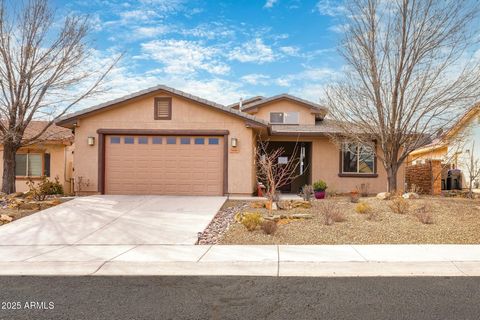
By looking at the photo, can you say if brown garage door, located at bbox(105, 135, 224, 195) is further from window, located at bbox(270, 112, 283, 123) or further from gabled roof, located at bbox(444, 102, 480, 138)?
gabled roof, located at bbox(444, 102, 480, 138)

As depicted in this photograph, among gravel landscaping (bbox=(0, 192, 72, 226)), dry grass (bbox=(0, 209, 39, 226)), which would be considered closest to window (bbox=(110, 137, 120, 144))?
gravel landscaping (bbox=(0, 192, 72, 226))

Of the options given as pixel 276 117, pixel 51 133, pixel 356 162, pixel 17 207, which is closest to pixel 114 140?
pixel 17 207

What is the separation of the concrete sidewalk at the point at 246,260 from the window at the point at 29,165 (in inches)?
514

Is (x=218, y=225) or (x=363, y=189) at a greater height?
(x=363, y=189)

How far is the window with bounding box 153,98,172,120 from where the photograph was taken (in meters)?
14.5

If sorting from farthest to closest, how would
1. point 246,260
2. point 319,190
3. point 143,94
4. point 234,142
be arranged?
point 319,190 < point 143,94 < point 234,142 < point 246,260

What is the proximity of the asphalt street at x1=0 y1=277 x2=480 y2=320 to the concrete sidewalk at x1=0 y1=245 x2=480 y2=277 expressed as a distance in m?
0.34

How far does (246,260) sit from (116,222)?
16.3 feet

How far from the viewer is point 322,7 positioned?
547 inches

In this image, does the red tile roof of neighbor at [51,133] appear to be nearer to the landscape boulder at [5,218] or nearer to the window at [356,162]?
the landscape boulder at [5,218]

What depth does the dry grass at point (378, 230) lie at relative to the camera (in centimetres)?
770

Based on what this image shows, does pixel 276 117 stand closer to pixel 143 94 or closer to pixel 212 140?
pixel 212 140

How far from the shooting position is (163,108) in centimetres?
1457

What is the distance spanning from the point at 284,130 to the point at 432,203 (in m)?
7.67
